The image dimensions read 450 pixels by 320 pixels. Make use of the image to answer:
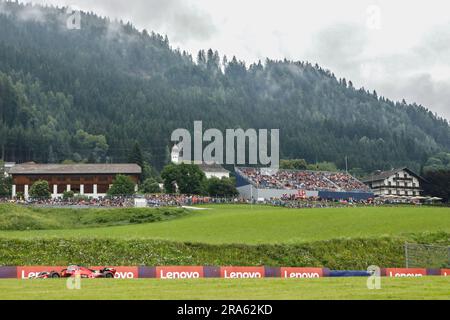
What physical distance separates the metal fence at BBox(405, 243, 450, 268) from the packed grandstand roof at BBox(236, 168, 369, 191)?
265 feet

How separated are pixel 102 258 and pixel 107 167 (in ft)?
295

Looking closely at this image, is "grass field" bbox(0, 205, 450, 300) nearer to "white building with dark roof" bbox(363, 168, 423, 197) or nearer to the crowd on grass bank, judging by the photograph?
the crowd on grass bank

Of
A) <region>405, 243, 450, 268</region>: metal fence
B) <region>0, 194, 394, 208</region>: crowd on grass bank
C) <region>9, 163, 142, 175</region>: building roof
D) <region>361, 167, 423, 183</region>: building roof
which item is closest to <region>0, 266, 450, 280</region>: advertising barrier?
<region>405, 243, 450, 268</region>: metal fence

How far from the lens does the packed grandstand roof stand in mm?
126438

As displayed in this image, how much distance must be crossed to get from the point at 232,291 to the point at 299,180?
367 feet

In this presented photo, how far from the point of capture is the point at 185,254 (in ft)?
149

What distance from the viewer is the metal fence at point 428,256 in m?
39.5

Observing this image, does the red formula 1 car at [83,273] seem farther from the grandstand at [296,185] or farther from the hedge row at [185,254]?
the grandstand at [296,185]

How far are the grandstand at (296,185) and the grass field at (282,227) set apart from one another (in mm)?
49134

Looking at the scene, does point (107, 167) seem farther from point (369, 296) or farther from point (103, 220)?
point (369, 296)

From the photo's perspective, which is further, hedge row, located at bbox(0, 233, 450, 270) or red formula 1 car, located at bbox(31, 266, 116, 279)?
hedge row, located at bbox(0, 233, 450, 270)

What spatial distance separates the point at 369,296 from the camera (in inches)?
793

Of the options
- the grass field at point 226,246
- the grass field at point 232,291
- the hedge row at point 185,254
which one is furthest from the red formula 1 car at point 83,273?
the hedge row at point 185,254
